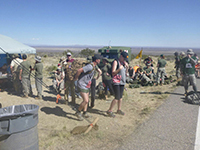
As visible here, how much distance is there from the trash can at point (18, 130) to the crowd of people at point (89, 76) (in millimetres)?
1805

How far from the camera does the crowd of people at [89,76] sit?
4531mm

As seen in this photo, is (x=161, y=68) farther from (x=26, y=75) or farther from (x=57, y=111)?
(x=26, y=75)

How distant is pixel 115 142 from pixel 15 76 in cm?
571

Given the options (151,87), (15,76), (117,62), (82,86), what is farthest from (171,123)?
(15,76)

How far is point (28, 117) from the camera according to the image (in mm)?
2748

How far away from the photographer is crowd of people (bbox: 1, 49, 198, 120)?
4531 millimetres

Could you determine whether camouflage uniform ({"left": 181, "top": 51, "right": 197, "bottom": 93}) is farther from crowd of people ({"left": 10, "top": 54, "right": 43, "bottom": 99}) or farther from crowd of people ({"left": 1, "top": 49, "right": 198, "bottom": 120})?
crowd of people ({"left": 10, "top": 54, "right": 43, "bottom": 99})

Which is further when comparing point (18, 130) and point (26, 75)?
point (26, 75)

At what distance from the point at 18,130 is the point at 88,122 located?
2394mm

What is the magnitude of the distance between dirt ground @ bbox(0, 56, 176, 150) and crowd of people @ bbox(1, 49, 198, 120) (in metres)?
0.30

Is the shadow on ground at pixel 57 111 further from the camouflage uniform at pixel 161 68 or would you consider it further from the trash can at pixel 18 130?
the camouflage uniform at pixel 161 68

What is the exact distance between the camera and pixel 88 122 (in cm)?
480

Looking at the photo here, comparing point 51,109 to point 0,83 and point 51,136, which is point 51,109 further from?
point 0,83

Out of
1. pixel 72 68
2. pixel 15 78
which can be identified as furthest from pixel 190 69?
pixel 15 78
